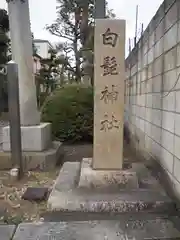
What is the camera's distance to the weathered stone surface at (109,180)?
3654mm

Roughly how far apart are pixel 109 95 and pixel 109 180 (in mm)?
1105

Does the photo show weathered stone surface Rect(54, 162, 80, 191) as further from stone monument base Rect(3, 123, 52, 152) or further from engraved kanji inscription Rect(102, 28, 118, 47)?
engraved kanji inscription Rect(102, 28, 118, 47)

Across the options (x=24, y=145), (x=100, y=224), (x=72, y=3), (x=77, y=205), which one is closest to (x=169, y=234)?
(x=100, y=224)

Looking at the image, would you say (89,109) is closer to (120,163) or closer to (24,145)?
(24,145)

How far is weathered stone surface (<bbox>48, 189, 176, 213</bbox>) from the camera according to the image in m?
3.23

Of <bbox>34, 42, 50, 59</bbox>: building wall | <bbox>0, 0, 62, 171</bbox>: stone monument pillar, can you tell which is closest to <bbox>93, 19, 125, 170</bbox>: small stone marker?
<bbox>0, 0, 62, 171</bbox>: stone monument pillar

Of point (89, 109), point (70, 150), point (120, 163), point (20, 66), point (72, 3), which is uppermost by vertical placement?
point (72, 3)

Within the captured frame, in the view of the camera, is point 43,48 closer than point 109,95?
No

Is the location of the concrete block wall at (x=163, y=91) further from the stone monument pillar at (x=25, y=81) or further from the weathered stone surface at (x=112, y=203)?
the stone monument pillar at (x=25, y=81)

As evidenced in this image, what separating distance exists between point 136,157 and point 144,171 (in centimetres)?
188

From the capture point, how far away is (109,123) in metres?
3.77

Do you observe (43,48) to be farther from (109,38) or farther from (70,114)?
(109,38)

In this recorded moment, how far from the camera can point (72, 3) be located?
15.9 metres

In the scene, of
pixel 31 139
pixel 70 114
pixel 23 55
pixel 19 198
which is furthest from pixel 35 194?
pixel 70 114
